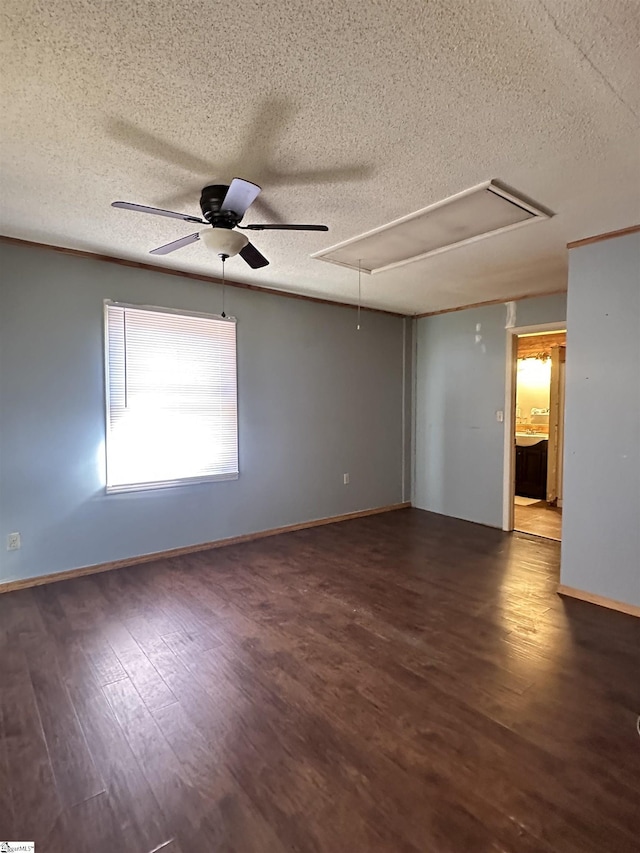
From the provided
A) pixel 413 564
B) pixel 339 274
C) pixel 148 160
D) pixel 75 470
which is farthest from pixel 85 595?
pixel 339 274

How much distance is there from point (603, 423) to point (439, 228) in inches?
66.9

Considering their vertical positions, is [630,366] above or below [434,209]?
below

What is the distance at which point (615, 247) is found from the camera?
2889 millimetres

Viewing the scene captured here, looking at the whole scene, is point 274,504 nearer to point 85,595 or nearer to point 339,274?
point 85,595

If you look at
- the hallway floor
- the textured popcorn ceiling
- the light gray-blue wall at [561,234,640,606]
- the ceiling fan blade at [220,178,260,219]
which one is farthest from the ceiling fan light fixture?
the hallway floor

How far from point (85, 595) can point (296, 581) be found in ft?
5.00

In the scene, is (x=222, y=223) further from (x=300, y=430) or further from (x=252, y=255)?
(x=300, y=430)

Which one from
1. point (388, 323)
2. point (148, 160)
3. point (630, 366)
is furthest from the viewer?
point (388, 323)

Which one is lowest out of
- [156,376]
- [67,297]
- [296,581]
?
Result: [296,581]

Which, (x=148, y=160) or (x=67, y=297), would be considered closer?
(x=148, y=160)

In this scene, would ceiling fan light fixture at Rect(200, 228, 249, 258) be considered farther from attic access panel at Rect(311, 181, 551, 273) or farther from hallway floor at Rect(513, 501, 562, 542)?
hallway floor at Rect(513, 501, 562, 542)

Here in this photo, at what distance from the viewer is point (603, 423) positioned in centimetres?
297

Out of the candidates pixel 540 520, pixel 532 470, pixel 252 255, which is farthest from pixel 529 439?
pixel 252 255

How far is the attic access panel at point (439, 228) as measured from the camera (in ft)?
8.02
